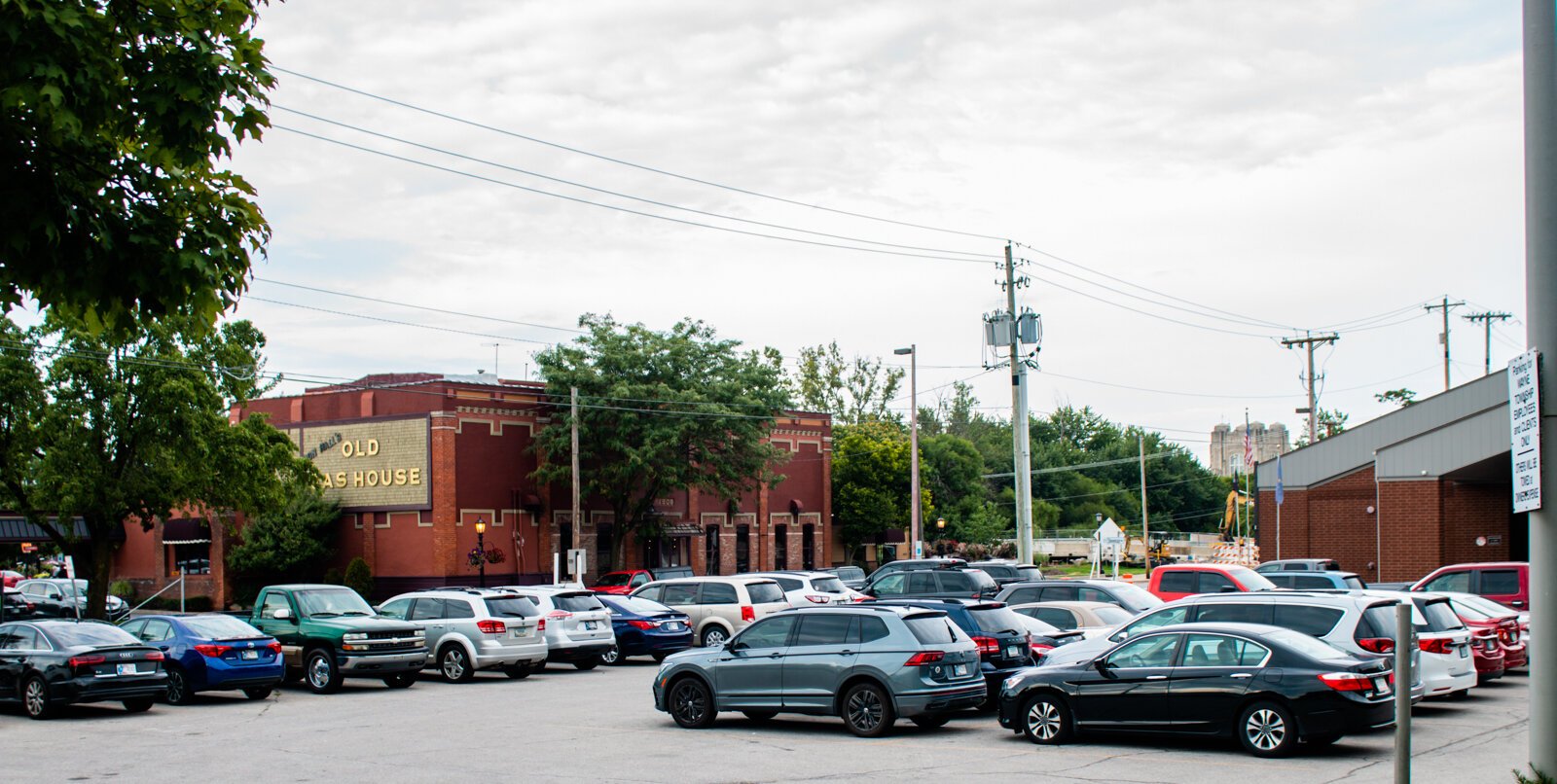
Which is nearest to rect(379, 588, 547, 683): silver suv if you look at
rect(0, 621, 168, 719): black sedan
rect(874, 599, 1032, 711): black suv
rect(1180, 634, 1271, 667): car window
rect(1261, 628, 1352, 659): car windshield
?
rect(0, 621, 168, 719): black sedan

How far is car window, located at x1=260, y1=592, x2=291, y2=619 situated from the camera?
1007 inches

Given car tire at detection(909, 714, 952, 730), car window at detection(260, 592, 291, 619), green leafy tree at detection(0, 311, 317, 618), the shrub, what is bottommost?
the shrub

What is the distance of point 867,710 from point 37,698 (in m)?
12.6

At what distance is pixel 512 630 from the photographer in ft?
85.8

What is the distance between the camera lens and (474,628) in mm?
26031

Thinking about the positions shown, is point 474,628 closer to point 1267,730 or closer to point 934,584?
point 934,584

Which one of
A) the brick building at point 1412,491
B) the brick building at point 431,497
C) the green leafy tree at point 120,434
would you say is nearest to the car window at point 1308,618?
the brick building at point 1412,491

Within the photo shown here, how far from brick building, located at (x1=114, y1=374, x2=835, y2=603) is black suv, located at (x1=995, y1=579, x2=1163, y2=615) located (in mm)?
30672

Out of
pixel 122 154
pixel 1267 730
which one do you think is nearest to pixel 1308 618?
A: pixel 1267 730

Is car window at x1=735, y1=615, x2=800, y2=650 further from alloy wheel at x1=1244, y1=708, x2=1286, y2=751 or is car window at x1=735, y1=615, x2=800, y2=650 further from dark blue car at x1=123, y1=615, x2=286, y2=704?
dark blue car at x1=123, y1=615, x2=286, y2=704

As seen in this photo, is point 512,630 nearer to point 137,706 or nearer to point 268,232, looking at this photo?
point 137,706

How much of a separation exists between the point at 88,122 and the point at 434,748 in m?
10.4

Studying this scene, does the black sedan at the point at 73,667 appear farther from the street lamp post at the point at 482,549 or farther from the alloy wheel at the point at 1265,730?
the street lamp post at the point at 482,549

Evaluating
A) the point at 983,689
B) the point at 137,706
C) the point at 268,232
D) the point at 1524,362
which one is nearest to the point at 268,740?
the point at 137,706
